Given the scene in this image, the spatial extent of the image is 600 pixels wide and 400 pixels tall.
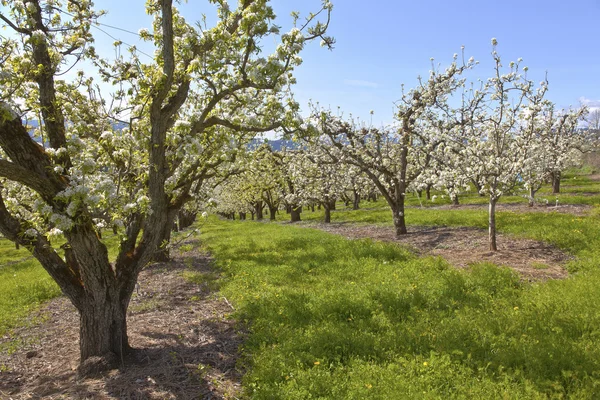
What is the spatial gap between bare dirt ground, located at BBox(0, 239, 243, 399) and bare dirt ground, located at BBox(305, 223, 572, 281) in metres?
8.88

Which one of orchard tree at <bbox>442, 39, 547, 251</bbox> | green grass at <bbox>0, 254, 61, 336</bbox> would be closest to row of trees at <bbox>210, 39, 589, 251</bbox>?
orchard tree at <bbox>442, 39, 547, 251</bbox>

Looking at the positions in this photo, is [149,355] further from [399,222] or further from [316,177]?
[316,177]

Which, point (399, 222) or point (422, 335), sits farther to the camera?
point (399, 222)

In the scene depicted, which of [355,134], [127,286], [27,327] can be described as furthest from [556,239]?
[27,327]

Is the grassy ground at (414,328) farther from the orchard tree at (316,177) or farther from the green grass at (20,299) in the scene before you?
the orchard tree at (316,177)

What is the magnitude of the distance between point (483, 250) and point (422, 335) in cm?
893

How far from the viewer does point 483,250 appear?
49.3 feet

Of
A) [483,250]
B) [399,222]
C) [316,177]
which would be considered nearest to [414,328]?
[483,250]

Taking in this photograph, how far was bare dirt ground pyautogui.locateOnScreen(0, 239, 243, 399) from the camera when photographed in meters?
6.84

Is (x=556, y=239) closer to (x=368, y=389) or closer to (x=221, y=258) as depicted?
(x=368, y=389)

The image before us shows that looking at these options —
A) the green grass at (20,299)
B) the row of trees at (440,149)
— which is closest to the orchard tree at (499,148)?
the row of trees at (440,149)

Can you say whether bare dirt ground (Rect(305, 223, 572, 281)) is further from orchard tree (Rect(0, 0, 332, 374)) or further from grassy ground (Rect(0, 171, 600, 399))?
orchard tree (Rect(0, 0, 332, 374))

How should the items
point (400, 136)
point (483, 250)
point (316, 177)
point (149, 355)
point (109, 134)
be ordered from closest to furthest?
point (109, 134) → point (149, 355) → point (483, 250) → point (400, 136) → point (316, 177)

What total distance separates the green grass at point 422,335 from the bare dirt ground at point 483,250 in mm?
1206
